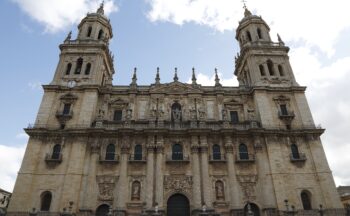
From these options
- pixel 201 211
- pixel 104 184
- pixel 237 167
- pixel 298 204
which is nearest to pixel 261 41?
pixel 237 167

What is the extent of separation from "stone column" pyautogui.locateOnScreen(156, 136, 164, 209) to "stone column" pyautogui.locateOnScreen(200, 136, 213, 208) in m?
3.71

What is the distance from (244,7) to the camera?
42.0 meters

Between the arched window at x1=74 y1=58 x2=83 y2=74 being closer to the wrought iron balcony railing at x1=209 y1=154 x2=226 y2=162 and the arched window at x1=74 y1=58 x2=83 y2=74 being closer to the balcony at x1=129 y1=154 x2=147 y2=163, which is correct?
the balcony at x1=129 y1=154 x2=147 y2=163

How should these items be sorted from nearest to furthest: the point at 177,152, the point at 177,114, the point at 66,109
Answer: the point at 177,152, the point at 66,109, the point at 177,114

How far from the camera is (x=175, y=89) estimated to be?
102 ft

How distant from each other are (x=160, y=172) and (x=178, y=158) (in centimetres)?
234

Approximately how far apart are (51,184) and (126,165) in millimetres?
6717

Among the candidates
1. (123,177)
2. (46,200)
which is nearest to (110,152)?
(123,177)

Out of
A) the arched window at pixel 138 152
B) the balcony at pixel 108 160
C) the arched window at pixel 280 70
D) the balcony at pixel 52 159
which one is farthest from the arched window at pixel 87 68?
the arched window at pixel 280 70

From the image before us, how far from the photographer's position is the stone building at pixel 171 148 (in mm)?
24547

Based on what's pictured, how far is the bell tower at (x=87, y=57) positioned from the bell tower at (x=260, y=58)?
54.8 ft

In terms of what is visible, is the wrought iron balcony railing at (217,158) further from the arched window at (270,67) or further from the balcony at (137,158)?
the arched window at (270,67)

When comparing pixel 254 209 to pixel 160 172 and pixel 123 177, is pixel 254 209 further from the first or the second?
pixel 123 177

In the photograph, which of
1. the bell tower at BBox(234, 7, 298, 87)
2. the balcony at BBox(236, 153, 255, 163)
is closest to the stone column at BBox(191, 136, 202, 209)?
the balcony at BBox(236, 153, 255, 163)
